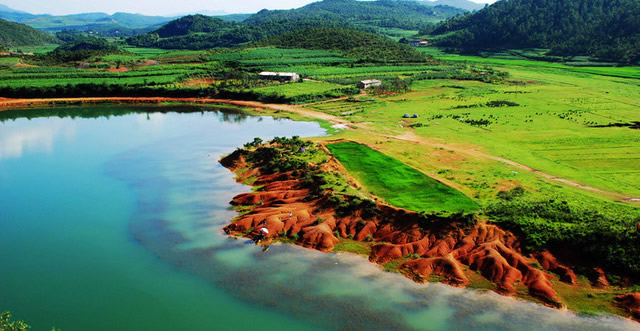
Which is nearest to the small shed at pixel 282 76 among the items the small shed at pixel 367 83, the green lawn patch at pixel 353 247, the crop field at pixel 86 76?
the small shed at pixel 367 83

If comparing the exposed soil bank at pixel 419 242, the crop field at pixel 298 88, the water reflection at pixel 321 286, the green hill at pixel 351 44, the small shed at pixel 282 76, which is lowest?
the water reflection at pixel 321 286

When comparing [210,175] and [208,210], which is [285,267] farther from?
[210,175]

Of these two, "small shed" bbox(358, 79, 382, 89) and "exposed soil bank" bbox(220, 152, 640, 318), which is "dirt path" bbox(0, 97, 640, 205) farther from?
"small shed" bbox(358, 79, 382, 89)

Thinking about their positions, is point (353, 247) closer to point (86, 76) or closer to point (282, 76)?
point (282, 76)

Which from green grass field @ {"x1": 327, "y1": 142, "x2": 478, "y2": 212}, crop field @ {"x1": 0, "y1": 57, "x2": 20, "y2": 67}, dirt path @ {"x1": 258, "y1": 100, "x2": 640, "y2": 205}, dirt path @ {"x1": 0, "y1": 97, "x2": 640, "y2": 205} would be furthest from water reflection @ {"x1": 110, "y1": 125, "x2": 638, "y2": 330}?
crop field @ {"x1": 0, "y1": 57, "x2": 20, "y2": 67}

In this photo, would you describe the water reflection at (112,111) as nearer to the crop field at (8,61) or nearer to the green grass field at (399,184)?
the green grass field at (399,184)
